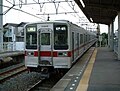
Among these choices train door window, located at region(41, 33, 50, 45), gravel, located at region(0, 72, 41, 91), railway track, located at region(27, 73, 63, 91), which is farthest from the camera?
train door window, located at region(41, 33, 50, 45)

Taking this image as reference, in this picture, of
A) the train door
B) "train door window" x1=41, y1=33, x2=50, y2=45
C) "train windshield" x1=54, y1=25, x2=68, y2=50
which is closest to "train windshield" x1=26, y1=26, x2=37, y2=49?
the train door

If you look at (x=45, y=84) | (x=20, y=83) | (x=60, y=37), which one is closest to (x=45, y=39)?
(x=60, y=37)

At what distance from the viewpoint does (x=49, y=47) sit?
40.4 ft

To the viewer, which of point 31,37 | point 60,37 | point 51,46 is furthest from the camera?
point 31,37

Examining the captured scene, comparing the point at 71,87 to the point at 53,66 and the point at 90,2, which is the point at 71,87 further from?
the point at 90,2

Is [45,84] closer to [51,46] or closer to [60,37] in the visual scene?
[51,46]

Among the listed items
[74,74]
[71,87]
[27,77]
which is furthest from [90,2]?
[71,87]

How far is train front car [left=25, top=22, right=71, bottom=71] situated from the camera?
12.2m

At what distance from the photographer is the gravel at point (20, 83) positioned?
11.6 meters

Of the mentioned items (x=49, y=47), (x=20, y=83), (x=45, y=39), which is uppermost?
(x=45, y=39)

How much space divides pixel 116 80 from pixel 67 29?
11.0 feet

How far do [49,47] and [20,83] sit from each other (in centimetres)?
218

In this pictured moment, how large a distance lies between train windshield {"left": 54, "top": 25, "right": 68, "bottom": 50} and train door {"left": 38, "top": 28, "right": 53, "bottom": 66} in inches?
10.5

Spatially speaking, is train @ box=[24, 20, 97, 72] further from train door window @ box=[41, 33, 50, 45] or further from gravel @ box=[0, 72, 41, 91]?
gravel @ box=[0, 72, 41, 91]
